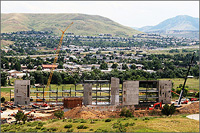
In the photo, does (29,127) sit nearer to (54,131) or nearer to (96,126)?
(54,131)

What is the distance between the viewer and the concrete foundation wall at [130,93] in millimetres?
68188

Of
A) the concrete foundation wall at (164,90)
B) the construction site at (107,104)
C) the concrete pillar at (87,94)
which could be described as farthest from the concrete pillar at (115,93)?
the concrete foundation wall at (164,90)

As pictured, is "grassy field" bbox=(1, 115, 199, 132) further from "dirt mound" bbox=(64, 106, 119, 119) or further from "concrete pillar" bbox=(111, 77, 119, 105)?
"concrete pillar" bbox=(111, 77, 119, 105)

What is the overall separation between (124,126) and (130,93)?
76.1ft

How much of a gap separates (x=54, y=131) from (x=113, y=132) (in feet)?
25.0

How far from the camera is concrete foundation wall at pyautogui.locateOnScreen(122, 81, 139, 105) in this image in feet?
Answer: 224

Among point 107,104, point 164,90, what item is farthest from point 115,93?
point 164,90

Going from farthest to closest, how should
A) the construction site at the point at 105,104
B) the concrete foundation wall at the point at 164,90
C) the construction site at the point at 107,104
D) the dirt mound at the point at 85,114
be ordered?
the concrete foundation wall at the point at 164,90
the construction site at the point at 105,104
the construction site at the point at 107,104
the dirt mound at the point at 85,114

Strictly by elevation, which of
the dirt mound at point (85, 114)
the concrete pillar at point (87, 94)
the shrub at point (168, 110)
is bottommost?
the dirt mound at point (85, 114)

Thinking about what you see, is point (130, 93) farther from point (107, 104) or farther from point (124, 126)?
point (124, 126)

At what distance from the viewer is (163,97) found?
240 feet

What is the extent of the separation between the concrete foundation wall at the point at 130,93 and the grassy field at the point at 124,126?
17.2 m

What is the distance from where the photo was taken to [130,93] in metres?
68.6

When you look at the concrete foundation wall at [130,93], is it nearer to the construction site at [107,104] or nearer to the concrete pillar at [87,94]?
the construction site at [107,104]
